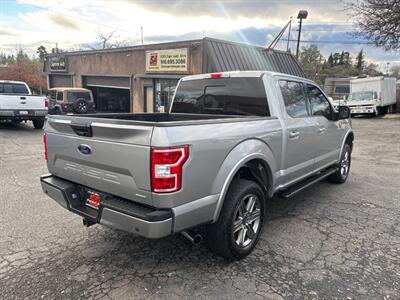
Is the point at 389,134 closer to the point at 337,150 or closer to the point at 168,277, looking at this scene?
the point at 337,150

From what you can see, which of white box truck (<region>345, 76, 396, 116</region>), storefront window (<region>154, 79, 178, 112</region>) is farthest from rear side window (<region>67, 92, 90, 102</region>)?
white box truck (<region>345, 76, 396, 116</region>)

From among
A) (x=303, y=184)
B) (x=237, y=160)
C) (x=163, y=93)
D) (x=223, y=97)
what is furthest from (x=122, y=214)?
(x=163, y=93)

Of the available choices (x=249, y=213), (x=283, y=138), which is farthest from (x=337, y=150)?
(x=249, y=213)

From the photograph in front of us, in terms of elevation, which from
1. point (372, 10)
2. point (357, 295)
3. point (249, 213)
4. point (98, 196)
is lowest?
point (357, 295)

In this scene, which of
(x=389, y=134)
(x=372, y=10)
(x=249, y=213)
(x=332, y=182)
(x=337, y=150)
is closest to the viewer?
(x=249, y=213)

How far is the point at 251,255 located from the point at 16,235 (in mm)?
2801

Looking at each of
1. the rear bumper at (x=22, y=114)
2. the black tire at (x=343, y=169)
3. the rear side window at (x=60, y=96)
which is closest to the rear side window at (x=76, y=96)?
the rear side window at (x=60, y=96)

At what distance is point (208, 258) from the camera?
3.28 m

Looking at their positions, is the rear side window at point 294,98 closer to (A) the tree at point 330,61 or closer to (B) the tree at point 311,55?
(B) the tree at point 311,55

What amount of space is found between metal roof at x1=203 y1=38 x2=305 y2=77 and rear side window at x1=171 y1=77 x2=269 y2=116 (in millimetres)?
10791

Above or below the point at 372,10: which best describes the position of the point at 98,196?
below

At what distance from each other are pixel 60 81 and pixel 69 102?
1068 centimetres

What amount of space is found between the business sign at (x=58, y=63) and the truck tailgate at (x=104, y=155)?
2411cm

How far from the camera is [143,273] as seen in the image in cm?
299
